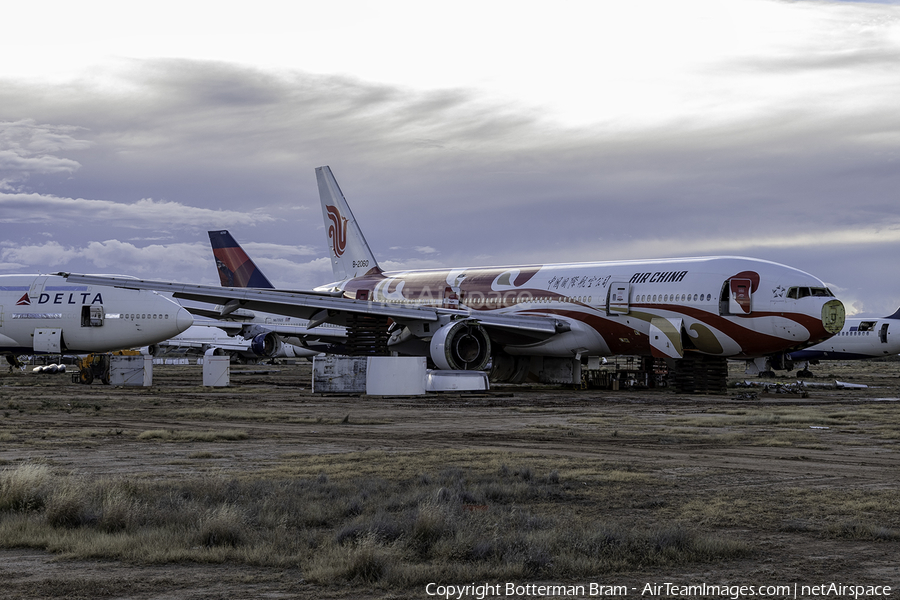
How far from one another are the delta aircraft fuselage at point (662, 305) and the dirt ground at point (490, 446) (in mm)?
2331

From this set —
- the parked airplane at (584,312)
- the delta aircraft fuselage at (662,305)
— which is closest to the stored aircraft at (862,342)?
the parked airplane at (584,312)

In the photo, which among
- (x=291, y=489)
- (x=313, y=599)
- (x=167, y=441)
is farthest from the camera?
(x=167, y=441)

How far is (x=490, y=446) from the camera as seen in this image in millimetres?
17375

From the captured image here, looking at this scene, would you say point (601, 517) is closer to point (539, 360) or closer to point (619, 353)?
point (619, 353)

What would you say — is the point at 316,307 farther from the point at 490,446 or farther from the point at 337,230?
the point at 490,446

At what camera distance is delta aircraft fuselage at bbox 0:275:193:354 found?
4416 centimetres

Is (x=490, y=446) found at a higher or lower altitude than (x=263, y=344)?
lower

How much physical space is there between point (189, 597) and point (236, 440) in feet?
38.6

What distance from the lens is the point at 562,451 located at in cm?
1661

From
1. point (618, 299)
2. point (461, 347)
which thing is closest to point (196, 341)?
point (461, 347)

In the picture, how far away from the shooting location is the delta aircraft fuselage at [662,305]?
32219 mm

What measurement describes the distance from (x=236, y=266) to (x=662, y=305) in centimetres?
2907

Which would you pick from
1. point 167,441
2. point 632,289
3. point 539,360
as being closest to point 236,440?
point 167,441

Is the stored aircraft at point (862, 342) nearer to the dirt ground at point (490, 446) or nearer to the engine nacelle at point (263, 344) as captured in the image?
the dirt ground at point (490, 446)
